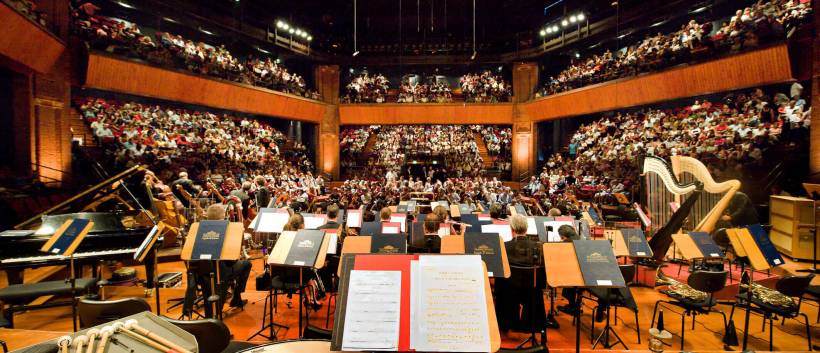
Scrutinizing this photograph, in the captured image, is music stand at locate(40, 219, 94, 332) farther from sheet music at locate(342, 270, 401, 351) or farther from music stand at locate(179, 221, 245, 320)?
sheet music at locate(342, 270, 401, 351)

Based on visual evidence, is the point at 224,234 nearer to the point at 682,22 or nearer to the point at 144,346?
the point at 144,346

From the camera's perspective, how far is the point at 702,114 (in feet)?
38.3

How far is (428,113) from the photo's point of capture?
19625 mm

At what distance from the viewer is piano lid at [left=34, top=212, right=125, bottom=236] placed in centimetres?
504

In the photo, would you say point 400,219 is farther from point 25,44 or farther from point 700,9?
point 700,9

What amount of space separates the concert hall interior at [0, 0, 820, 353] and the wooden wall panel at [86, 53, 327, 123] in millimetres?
90

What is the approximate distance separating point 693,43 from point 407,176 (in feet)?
39.6

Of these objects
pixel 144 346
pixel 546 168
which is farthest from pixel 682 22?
pixel 144 346

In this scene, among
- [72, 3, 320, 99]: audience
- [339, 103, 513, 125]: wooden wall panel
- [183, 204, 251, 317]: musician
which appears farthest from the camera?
[339, 103, 513, 125]: wooden wall panel

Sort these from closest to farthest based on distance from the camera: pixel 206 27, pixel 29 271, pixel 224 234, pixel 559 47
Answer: pixel 224 234
pixel 29 271
pixel 206 27
pixel 559 47

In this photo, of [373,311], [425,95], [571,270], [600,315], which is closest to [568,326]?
[600,315]

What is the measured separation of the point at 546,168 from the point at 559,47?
5590 millimetres

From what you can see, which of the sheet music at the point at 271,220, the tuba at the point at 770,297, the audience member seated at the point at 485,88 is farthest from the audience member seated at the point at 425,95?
the tuba at the point at 770,297

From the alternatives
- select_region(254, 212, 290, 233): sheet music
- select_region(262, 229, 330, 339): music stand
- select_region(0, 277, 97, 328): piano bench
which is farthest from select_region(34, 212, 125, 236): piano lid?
select_region(262, 229, 330, 339): music stand
